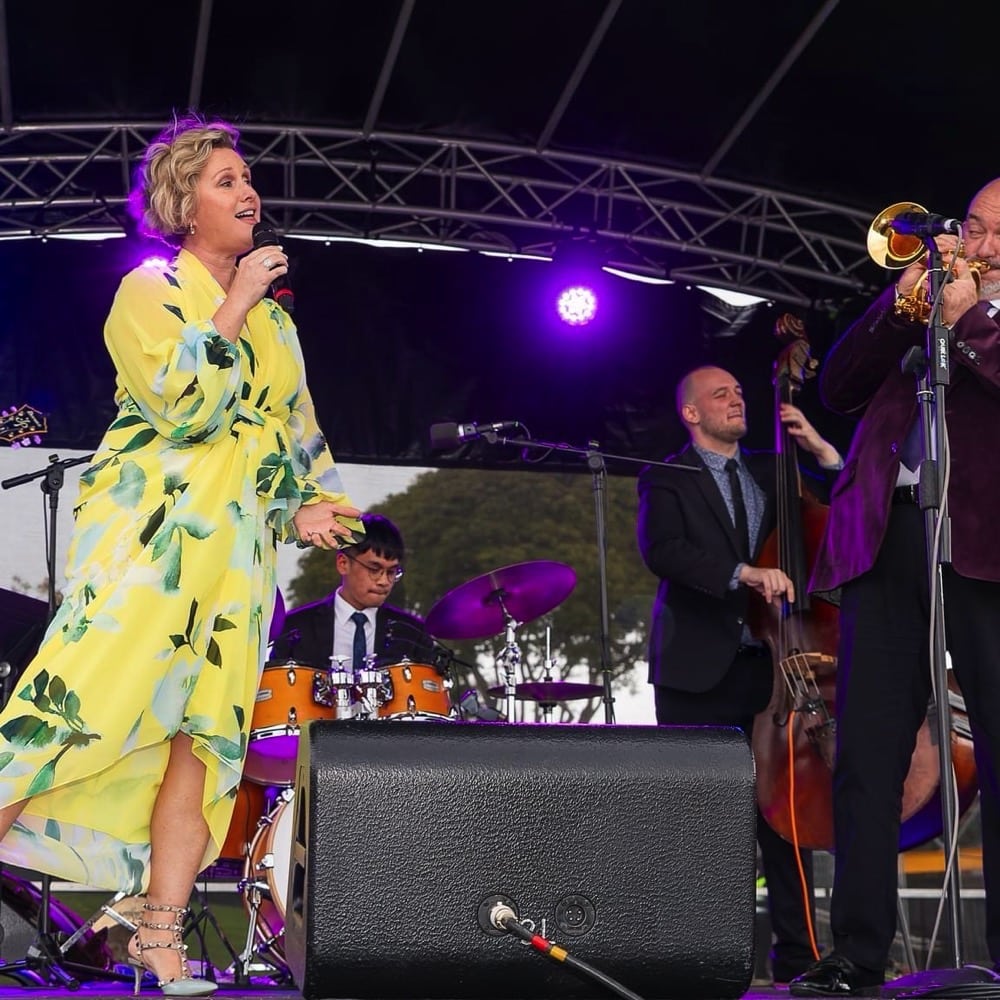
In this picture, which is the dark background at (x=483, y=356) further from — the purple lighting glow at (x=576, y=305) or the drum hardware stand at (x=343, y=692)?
the drum hardware stand at (x=343, y=692)

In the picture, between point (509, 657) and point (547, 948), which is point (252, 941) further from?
point (547, 948)

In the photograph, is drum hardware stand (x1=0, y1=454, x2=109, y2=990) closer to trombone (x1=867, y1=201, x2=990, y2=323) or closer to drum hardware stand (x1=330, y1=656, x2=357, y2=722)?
drum hardware stand (x1=330, y1=656, x2=357, y2=722)

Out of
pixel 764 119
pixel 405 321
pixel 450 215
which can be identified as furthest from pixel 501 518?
pixel 764 119

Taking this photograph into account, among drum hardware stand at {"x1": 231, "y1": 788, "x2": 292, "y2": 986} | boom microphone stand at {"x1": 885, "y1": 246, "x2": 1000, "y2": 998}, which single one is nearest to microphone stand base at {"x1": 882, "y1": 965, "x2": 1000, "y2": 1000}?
boom microphone stand at {"x1": 885, "y1": 246, "x2": 1000, "y2": 998}

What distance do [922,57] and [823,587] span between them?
106 inches

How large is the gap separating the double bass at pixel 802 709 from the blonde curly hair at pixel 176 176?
2.31 m

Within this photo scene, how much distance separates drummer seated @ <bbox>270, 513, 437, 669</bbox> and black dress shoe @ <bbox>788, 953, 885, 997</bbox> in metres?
2.74

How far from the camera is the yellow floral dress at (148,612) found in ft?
8.93

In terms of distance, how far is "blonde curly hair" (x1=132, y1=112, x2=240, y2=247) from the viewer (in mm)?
3107

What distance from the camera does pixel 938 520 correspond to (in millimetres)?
3037

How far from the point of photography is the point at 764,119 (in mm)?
5859

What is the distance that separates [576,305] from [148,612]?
14.0 ft

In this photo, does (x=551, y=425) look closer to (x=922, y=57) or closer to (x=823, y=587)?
(x=922, y=57)

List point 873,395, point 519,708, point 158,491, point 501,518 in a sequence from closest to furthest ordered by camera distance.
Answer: point 158,491
point 873,395
point 519,708
point 501,518
